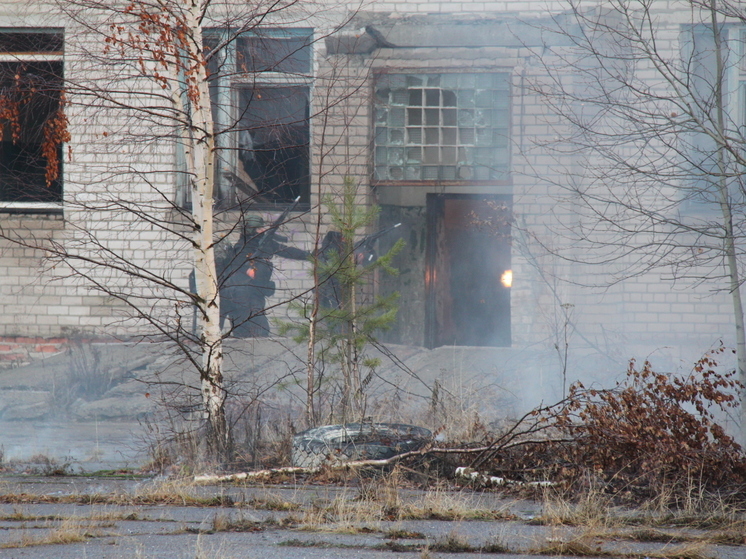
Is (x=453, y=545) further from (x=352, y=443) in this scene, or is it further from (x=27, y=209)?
(x=27, y=209)

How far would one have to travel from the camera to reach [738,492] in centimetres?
476

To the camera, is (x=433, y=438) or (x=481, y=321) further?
(x=481, y=321)

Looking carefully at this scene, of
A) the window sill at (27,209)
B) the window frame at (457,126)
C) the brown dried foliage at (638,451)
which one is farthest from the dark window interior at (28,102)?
the window frame at (457,126)

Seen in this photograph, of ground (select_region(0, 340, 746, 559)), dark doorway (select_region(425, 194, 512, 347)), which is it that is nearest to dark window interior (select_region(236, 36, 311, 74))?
dark doorway (select_region(425, 194, 512, 347))

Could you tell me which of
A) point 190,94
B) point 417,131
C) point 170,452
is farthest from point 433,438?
point 417,131

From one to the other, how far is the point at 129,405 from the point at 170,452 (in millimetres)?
2820

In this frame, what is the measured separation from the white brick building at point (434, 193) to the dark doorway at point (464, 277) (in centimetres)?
2

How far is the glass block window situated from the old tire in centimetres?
489

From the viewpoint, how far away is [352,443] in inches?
224

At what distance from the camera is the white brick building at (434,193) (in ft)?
31.0

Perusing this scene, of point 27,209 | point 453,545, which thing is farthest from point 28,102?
point 27,209

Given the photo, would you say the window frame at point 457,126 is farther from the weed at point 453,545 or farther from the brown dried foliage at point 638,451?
the weed at point 453,545

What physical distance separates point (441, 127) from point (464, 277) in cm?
212

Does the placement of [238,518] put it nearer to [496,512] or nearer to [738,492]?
[496,512]
